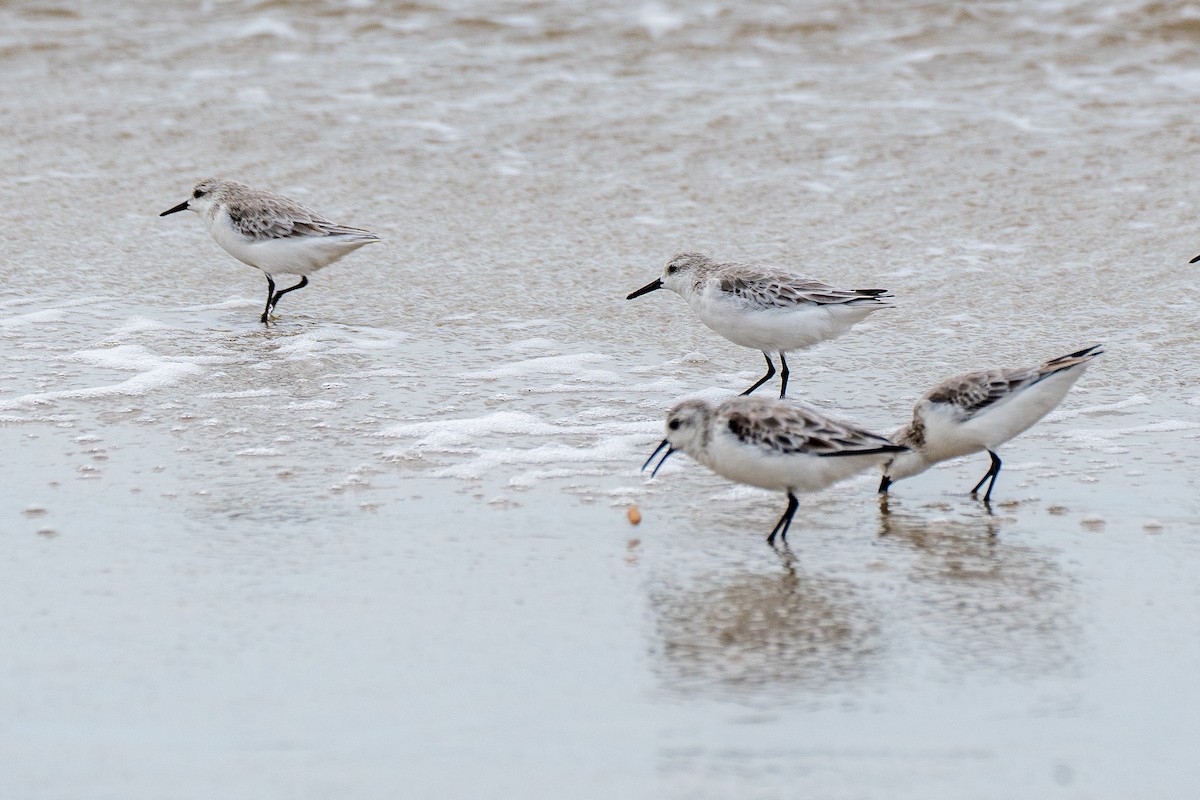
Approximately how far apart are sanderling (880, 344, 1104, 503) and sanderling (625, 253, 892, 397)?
1262 millimetres

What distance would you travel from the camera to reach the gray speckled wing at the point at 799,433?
17.5ft

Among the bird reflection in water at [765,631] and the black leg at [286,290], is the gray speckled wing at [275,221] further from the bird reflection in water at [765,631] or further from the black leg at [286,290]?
the bird reflection in water at [765,631]

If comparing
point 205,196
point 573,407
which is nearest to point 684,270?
point 573,407

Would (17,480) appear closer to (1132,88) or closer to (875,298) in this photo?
(875,298)

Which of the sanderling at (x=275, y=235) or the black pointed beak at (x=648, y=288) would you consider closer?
the black pointed beak at (x=648, y=288)

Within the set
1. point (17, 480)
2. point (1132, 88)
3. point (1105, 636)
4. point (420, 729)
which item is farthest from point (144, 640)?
point (1132, 88)

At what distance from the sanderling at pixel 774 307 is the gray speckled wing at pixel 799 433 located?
5.86ft

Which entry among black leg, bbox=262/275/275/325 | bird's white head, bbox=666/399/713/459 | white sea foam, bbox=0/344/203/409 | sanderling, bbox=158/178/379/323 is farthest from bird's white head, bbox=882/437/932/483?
black leg, bbox=262/275/275/325

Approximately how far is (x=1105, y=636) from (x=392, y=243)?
19.8ft

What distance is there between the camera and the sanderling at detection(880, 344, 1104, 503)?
19.1 ft

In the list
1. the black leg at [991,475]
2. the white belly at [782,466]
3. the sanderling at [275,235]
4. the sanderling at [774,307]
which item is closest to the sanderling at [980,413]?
the black leg at [991,475]

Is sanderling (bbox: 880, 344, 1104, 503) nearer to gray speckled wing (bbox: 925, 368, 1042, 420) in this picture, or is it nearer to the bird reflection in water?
gray speckled wing (bbox: 925, 368, 1042, 420)

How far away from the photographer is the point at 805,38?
13609mm

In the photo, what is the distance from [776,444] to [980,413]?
0.96m
